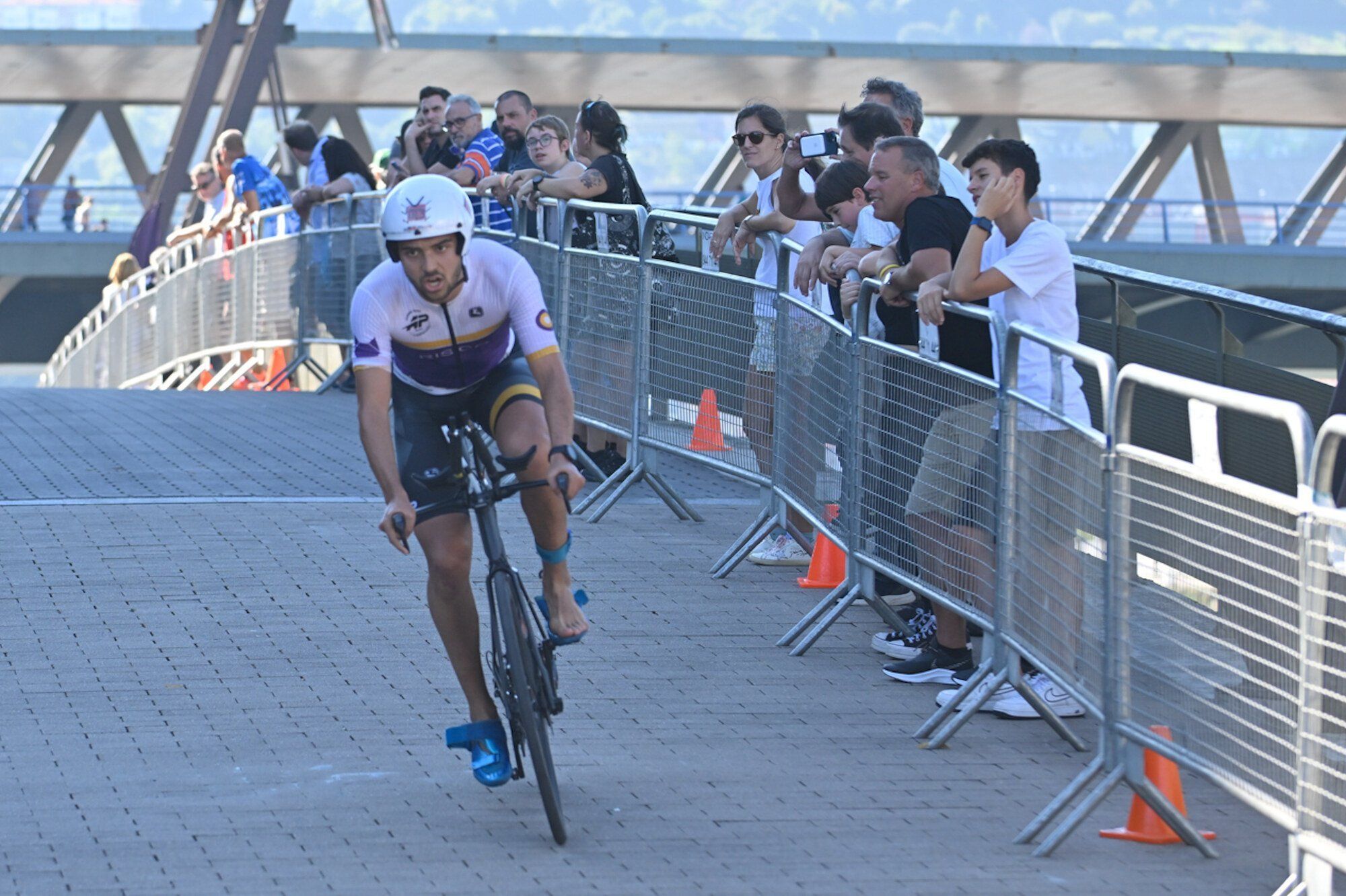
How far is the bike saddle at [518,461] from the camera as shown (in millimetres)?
5289

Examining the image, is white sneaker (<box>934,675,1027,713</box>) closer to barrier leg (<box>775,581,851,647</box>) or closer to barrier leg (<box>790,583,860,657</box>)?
barrier leg (<box>790,583,860,657</box>)

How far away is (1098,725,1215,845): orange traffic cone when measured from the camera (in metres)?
5.16

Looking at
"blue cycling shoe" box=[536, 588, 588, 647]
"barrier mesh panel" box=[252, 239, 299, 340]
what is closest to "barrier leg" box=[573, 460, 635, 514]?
"blue cycling shoe" box=[536, 588, 588, 647]

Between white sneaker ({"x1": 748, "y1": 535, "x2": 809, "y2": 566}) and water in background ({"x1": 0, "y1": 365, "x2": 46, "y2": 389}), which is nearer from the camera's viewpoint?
white sneaker ({"x1": 748, "y1": 535, "x2": 809, "y2": 566})

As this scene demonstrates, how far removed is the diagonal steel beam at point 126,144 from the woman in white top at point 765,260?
30.1m

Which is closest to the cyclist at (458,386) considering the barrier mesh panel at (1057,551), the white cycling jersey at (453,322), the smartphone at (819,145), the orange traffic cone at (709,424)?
the white cycling jersey at (453,322)

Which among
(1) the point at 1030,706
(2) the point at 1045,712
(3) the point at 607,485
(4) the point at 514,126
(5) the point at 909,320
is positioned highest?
(4) the point at 514,126

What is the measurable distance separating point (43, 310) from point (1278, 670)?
3555 centimetres

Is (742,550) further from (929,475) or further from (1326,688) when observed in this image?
(1326,688)

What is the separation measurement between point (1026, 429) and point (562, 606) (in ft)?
4.74

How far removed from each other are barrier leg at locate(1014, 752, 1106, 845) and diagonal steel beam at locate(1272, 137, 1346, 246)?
2945 centimetres

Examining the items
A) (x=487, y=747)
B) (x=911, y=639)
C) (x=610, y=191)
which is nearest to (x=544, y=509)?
(x=487, y=747)

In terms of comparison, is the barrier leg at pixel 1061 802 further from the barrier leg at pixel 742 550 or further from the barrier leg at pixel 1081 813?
the barrier leg at pixel 742 550

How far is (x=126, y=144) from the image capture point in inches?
1516
